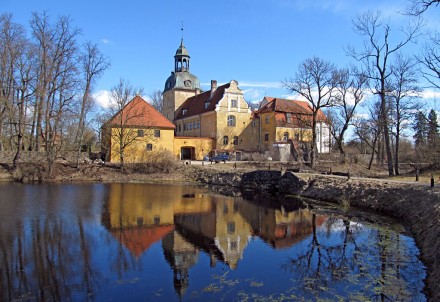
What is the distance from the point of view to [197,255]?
10.5 m

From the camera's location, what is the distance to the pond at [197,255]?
25.5 feet

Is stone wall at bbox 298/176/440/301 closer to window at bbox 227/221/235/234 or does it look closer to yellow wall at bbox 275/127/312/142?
window at bbox 227/221/235/234

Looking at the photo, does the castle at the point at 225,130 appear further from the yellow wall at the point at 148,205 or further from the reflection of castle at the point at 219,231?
the reflection of castle at the point at 219,231

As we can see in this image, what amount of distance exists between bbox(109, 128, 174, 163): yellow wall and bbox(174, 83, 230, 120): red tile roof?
27.9ft

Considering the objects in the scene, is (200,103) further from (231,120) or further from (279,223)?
(279,223)

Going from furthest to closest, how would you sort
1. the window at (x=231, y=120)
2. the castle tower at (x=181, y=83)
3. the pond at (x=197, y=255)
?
the castle tower at (x=181, y=83) < the window at (x=231, y=120) < the pond at (x=197, y=255)

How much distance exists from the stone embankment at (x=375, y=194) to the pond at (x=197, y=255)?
1.52 feet

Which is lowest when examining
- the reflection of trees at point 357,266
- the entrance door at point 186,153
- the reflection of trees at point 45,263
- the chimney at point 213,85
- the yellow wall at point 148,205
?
the reflection of trees at point 357,266

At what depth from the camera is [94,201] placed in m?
19.5

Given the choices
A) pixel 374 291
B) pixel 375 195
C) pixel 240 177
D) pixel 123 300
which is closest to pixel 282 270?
pixel 374 291

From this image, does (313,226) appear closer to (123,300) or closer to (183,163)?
(123,300)

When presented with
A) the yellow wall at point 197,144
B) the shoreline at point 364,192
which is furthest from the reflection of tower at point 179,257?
the yellow wall at point 197,144

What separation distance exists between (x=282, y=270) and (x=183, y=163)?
86.4 feet

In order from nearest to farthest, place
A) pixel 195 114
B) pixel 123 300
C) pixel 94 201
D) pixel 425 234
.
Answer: pixel 123 300 → pixel 425 234 → pixel 94 201 → pixel 195 114
